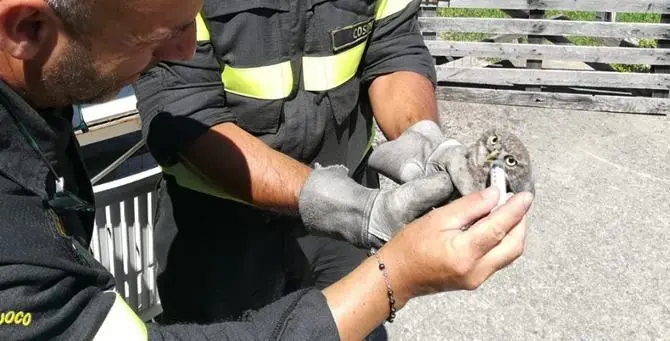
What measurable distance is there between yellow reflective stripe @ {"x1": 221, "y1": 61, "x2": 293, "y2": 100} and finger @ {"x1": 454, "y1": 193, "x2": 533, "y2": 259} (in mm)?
856

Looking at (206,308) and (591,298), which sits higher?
(206,308)

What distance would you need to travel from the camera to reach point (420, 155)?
234 cm

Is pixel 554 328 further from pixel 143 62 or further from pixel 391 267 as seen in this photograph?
pixel 143 62

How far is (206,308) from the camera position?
2.69m

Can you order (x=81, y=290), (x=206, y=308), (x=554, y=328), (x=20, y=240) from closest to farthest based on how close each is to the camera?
1. (x=20, y=240)
2. (x=81, y=290)
3. (x=206, y=308)
4. (x=554, y=328)

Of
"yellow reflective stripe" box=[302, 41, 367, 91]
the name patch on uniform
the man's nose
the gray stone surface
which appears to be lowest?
the gray stone surface

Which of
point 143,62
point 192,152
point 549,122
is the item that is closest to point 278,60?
point 192,152

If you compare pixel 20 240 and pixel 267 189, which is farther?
pixel 267 189

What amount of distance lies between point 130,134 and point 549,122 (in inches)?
166

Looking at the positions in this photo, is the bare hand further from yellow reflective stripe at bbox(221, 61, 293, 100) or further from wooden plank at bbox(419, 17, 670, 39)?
wooden plank at bbox(419, 17, 670, 39)

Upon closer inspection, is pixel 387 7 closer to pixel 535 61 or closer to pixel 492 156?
pixel 492 156

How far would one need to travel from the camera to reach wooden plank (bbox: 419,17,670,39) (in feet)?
21.4

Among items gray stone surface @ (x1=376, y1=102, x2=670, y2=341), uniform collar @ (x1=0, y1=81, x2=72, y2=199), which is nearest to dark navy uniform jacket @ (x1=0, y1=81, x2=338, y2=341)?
uniform collar @ (x1=0, y1=81, x2=72, y2=199)

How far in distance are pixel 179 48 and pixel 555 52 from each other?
562 cm
